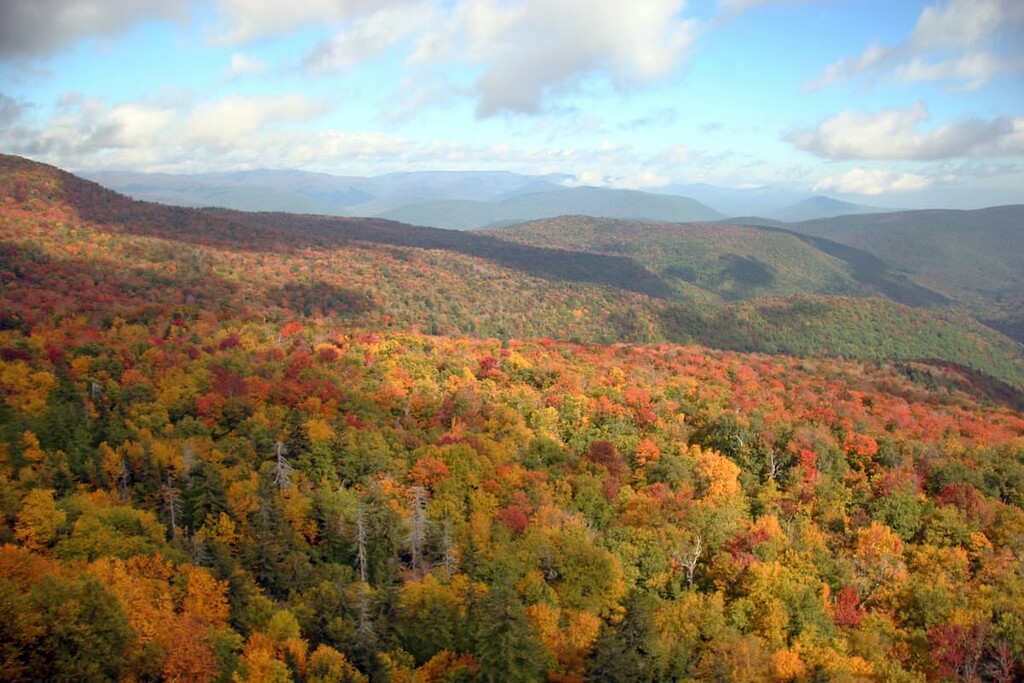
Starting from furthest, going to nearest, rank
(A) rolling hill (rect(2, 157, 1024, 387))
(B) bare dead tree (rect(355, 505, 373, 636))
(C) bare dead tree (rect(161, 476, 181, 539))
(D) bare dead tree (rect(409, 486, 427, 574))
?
(A) rolling hill (rect(2, 157, 1024, 387)) → (D) bare dead tree (rect(409, 486, 427, 574)) → (C) bare dead tree (rect(161, 476, 181, 539)) → (B) bare dead tree (rect(355, 505, 373, 636))

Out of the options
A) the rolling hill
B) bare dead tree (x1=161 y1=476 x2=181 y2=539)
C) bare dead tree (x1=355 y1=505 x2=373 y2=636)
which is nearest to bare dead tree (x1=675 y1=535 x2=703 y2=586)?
bare dead tree (x1=355 y1=505 x2=373 y2=636)

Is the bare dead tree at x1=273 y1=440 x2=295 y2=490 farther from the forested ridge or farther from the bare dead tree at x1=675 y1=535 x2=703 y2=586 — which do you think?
the bare dead tree at x1=675 y1=535 x2=703 y2=586

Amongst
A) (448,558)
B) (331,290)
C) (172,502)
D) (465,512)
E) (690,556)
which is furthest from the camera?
(331,290)

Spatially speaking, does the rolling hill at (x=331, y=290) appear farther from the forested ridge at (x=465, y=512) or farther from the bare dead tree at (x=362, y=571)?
the bare dead tree at (x=362, y=571)

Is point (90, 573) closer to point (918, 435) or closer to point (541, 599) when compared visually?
point (541, 599)

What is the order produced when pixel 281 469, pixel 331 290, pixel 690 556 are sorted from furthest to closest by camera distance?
pixel 331 290, pixel 281 469, pixel 690 556

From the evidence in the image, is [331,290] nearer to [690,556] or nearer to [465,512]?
[465,512]

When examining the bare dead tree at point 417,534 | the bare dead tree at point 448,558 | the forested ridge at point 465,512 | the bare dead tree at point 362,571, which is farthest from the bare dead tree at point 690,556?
the bare dead tree at point 362,571

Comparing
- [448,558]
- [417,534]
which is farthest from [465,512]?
[448,558]
